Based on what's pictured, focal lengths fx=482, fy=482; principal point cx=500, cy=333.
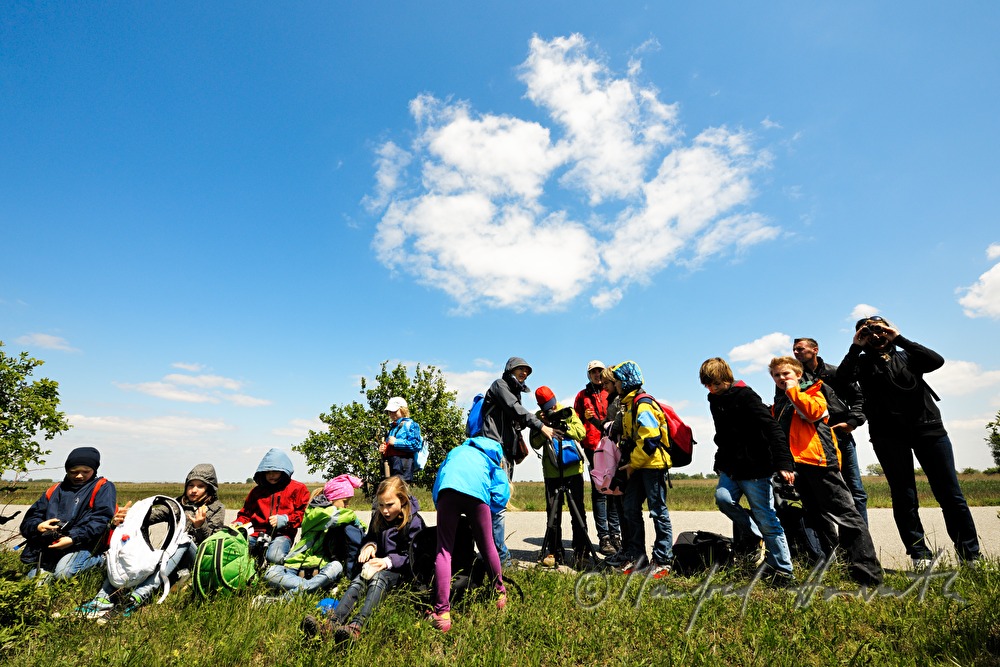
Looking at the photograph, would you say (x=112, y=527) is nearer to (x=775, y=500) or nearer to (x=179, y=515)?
(x=179, y=515)

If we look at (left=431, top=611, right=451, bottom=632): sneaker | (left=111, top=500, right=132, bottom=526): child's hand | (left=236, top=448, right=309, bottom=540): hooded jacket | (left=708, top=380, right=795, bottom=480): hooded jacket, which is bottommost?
(left=431, top=611, right=451, bottom=632): sneaker

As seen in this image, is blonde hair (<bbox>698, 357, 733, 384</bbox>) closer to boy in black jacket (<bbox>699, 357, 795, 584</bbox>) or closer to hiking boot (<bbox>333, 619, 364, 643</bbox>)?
boy in black jacket (<bbox>699, 357, 795, 584</bbox>)

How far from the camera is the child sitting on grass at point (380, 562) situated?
3082 millimetres

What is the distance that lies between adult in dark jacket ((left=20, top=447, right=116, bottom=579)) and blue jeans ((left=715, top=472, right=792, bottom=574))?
230 inches

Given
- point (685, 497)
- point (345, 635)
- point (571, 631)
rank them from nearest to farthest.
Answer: point (345, 635) < point (571, 631) < point (685, 497)

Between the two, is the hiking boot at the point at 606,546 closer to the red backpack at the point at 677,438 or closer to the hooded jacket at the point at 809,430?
the red backpack at the point at 677,438

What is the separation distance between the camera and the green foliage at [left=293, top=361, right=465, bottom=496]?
27.3 metres

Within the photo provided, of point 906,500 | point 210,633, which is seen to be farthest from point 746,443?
point 210,633

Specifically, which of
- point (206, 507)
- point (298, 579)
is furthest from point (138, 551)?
point (298, 579)

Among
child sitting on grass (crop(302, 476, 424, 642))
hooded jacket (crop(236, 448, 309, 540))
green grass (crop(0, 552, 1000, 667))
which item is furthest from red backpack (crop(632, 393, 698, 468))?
hooded jacket (crop(236, 448, 309, 540))

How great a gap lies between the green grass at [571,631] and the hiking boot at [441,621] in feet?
0.23

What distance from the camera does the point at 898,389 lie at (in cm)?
477

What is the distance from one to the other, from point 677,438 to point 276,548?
4.14m

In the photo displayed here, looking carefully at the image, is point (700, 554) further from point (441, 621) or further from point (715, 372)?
point (441, 621)
